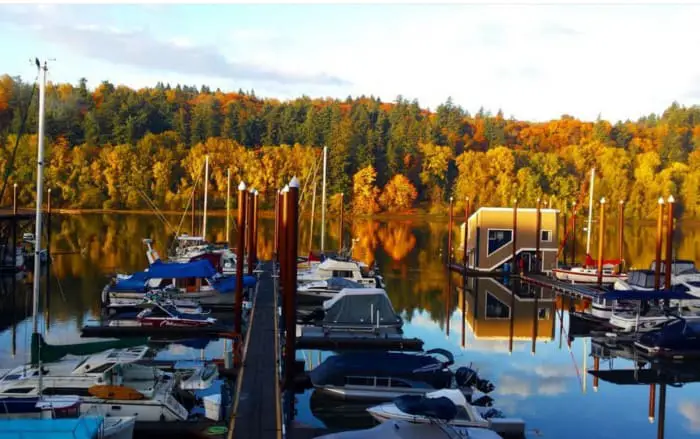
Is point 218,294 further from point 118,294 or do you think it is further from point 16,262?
point 16,262

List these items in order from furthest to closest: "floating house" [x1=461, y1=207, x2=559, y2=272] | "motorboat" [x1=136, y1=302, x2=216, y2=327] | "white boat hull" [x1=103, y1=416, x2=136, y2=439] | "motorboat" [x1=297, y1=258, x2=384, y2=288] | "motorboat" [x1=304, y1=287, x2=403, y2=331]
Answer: "floating house" [x1=461, y1=207, x2=559, y2=272]
"motorboat" [x1=297, y1=258, x2=384, y2=288]
"motorboat" [x1=136, y1=302, x2=216, y2=327]
"motorboat" [x1=304, y1=287, x2=403, y2=331]
"white boat hull" [x1=103, y1=416, x2=136, y2=439]

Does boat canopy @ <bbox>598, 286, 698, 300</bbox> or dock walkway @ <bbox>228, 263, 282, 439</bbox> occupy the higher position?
boat canopy @ <bbox>598, 286, 698, 300</bbox>

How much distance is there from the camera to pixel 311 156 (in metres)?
108

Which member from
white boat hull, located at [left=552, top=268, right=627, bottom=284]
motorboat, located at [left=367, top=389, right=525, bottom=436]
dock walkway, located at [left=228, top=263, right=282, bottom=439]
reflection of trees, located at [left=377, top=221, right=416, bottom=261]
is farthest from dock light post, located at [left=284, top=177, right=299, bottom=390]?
reflection of trees, located at [left=377, top=221, right=416, bottom=261]

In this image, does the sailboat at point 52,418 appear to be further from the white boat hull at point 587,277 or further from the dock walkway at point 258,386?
the white boat hull at point 587,277

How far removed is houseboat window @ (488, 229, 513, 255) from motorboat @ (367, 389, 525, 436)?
29358mm

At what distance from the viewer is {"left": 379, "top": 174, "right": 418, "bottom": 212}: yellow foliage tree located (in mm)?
108000

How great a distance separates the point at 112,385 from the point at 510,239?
107 ft

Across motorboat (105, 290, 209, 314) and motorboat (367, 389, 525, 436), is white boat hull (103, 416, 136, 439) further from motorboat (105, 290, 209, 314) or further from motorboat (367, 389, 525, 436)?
motorboat (105, 290, 209, 314)

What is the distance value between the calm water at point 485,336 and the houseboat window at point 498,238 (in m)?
3.12

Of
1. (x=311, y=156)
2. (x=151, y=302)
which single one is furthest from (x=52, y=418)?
(x=311, y=156)

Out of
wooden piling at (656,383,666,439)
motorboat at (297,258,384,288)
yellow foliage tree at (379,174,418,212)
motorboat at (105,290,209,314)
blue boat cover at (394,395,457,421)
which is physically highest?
yellow foliage tree at (379,174,418,212)

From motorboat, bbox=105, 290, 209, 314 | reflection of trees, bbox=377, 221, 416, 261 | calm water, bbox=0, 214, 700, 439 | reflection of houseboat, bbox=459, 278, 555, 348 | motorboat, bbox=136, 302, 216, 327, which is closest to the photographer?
calm water, bbox=0, 214, 700, 439

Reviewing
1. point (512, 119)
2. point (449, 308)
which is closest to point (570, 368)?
point (449, 308)
